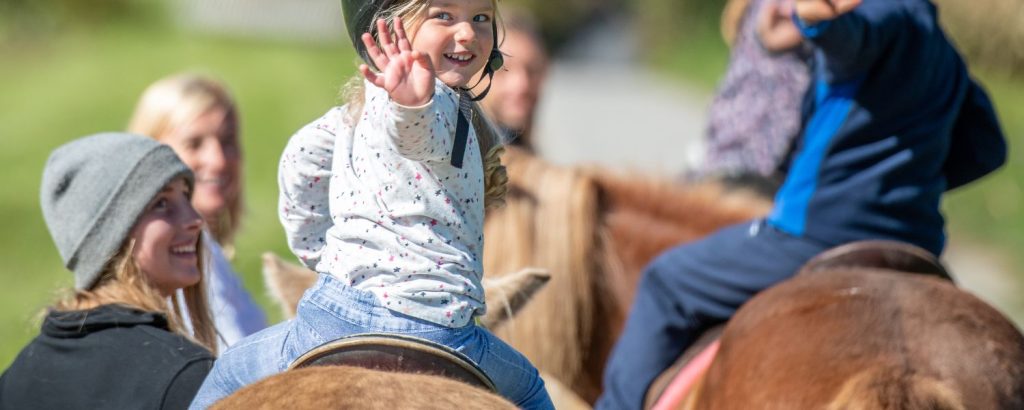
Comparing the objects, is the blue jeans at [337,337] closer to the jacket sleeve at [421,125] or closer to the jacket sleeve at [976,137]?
the jacket sleeve at [421,125]

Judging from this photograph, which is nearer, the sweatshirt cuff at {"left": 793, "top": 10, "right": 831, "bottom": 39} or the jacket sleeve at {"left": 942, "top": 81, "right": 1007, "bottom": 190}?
the sweatshirt cuff at {"left": 793, "top": 10, "right": 831, "bottom": 39}

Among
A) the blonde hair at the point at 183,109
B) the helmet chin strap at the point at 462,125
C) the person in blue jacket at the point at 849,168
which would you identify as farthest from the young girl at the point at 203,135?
the helmet chin strap at the point at 462,125

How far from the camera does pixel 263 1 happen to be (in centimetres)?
1988

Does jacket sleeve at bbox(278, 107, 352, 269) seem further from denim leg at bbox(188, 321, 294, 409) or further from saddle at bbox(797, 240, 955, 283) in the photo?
saddle at bbox(797, 240, 955, 283)

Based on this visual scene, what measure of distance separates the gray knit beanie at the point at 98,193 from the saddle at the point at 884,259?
1.66 m

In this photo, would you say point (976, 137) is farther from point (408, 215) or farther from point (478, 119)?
point (408, 215)

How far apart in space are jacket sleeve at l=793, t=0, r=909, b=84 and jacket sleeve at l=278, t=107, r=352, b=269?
1412mm

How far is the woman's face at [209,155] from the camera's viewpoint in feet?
12.6

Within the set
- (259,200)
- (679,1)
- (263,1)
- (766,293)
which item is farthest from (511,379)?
(263,1)

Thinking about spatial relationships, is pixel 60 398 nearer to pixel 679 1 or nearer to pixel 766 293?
pixel 766 293

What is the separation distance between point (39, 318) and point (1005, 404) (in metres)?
2.06

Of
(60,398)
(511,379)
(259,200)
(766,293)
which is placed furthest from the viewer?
(259,200)

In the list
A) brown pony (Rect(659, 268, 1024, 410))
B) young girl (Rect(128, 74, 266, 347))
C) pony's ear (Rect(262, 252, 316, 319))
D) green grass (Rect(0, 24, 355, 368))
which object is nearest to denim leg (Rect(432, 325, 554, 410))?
brown pony (Rect(659, 268, 1024, 410))

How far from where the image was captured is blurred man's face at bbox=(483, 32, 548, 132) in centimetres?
489
